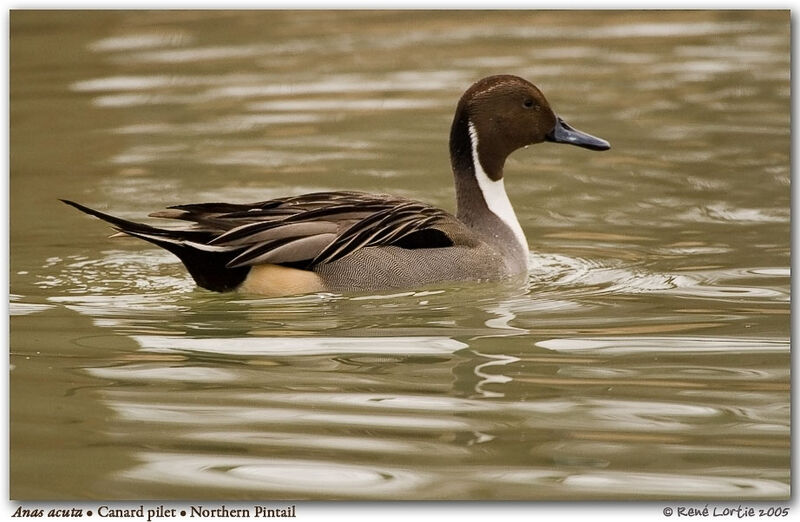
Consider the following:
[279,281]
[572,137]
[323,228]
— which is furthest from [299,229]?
[572,137]

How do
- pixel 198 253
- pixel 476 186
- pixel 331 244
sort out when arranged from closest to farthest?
pixel 198 253
pixel 331 244
pixel 476 186

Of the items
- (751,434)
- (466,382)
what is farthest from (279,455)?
(751,434)

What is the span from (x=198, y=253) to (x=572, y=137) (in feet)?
7.64

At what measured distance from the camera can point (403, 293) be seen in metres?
7.71

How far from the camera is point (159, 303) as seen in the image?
24.9 feet

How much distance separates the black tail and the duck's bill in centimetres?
206

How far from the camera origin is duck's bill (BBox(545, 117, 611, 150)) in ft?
27.8

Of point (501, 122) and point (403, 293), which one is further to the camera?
point (501, 122)

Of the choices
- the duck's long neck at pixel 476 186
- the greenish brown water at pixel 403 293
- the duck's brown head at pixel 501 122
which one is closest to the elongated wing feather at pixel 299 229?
the greenish brown water at pixel 403 293

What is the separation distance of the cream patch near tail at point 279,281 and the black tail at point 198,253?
0.16ft

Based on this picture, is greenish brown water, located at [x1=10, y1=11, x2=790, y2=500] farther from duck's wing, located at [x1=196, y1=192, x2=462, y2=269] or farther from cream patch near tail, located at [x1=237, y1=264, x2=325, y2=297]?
duck's wing, located at [x1=196, y1=192, x2=462, y2=269]

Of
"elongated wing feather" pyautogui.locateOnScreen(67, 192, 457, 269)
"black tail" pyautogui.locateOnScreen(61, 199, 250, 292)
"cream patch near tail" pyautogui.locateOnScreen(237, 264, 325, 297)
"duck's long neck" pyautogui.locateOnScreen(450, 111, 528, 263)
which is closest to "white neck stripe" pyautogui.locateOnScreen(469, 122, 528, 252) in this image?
"duck's long neck" pyautogui.locateOnScreen(450, 111, 528, 263)

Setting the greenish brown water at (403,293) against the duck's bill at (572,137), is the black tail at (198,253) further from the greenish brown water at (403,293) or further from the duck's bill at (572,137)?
the duck's bill at (572,137)

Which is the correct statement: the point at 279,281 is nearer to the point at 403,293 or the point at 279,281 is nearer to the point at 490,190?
the point at 403,293
